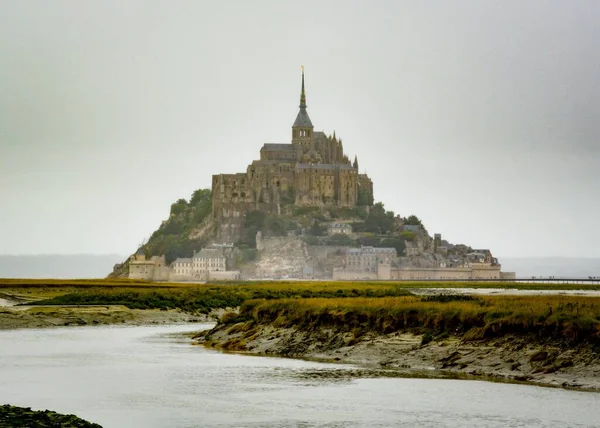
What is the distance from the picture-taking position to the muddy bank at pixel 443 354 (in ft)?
77.9

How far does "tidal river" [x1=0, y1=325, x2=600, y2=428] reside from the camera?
2041cm

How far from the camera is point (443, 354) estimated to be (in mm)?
27172

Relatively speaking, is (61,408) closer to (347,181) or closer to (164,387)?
(164,387)

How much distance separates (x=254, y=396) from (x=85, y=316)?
25.8m

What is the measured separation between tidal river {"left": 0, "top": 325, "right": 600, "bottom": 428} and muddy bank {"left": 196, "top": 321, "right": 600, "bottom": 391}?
A: 0.93 m

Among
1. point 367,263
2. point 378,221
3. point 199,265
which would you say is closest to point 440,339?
point 367,263

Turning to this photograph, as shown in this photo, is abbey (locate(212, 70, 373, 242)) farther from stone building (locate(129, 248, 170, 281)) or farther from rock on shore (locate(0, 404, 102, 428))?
rock on shore (locate(0, 404, 102, 428))

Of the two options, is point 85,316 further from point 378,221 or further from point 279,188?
point 378,221

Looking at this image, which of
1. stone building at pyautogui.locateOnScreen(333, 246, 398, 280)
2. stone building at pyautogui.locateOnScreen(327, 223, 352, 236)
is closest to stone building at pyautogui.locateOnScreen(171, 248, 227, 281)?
stone building at pyautogui.locateOnScreen(333, 246, 398, 280)

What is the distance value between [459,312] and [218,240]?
6168 inches

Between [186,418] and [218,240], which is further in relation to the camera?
[218,240]

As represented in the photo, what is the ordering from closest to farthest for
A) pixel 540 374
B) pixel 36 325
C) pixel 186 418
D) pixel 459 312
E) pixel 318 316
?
pixel 186 418, pixel 540 374, pixel 459 312, pixel 318 316, pixel 36 325

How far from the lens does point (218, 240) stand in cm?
18500

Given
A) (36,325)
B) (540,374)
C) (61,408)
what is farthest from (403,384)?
(36,325)
